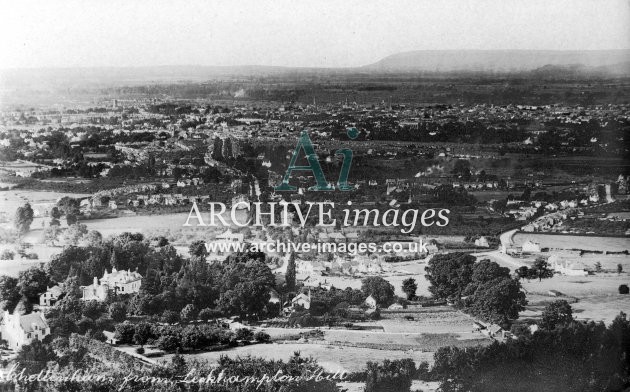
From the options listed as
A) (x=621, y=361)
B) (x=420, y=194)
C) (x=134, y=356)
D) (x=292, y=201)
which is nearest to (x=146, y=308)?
(x=134, y=356)

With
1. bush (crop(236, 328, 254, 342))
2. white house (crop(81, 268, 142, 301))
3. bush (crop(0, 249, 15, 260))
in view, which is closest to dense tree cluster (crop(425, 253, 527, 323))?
bush (crop(236, 328, 254, 342))

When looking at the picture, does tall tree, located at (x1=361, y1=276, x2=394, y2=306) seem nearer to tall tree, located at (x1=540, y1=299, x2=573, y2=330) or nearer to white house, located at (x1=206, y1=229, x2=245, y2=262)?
white house, located at (x1=206, y1=229, x2=245, y2=262)

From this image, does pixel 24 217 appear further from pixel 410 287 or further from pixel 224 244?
pixel 410 287

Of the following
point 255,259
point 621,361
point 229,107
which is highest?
point 229,107

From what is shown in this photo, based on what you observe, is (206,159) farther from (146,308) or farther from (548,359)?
(548,359)

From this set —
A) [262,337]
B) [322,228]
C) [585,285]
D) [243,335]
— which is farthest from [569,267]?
[243,335]

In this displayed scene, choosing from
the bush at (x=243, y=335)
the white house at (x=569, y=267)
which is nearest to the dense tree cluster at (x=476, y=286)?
the white house at (x=569, y=267)
